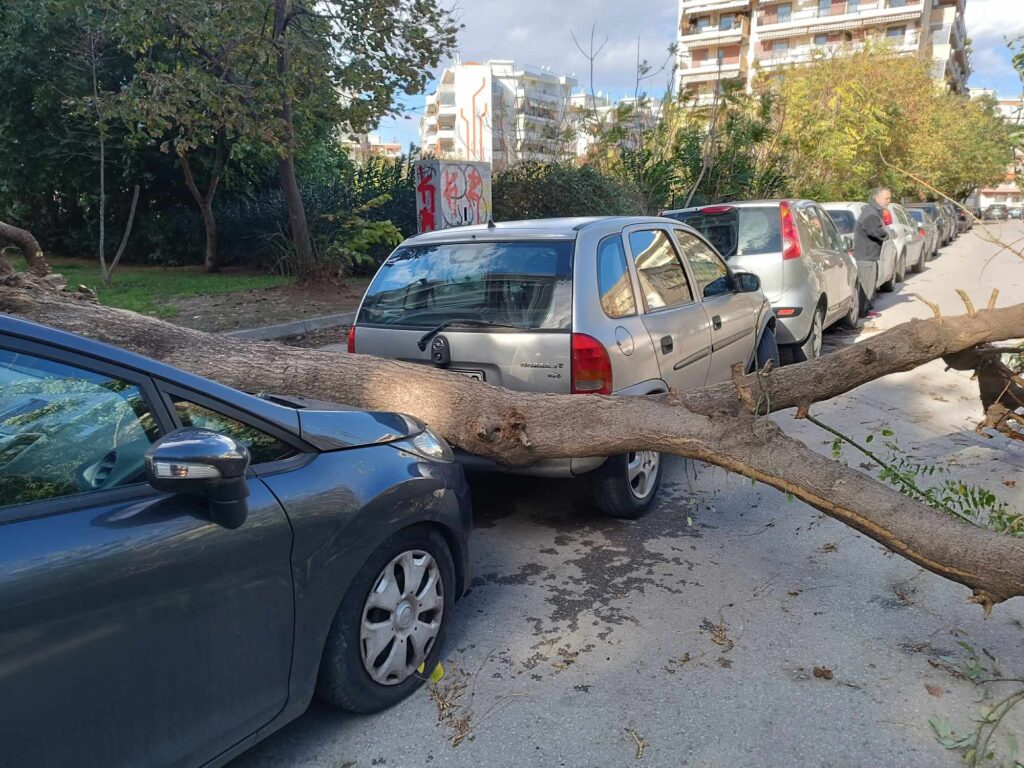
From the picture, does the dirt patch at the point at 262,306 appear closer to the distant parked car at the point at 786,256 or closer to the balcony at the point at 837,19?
the distant parked car at the point at 786,256

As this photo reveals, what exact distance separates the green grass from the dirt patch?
0.39 meters

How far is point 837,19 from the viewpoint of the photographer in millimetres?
69750

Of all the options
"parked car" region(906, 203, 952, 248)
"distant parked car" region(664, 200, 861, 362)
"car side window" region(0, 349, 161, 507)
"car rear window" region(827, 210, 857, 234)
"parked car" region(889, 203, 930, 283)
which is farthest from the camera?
"parked car" region(906, 203, 952, 248)

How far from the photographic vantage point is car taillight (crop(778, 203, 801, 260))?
8.52 metres

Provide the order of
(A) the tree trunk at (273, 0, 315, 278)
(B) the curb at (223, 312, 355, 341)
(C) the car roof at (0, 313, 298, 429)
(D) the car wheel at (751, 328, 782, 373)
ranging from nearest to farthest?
(C) the car roof at (0, 313, 298, 429), (D) the car wheel at (751, 328, 782, 373), (B) the curb at (223, 312, 355, 341), (A) the tree trunk at (273, 0, 315, 278)

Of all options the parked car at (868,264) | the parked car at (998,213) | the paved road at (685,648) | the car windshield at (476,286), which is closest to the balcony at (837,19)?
the parked car at (998,213)

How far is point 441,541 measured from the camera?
323cm

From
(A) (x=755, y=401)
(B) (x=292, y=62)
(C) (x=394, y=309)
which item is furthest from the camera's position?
(B) (x=292, y=62)

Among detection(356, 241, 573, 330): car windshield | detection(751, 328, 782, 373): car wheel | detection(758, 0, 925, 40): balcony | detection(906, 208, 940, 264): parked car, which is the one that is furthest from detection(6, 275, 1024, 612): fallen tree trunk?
detection(758, 0, 925, 40): balcony

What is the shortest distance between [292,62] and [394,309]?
8.53 metres

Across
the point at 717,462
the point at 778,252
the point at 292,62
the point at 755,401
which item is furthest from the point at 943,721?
the point at 292,62

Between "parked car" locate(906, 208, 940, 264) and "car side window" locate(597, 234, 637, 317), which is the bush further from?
"car side window" locate(597, 234, 637, 317)

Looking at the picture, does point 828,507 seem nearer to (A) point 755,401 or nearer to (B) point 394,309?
(A) point 755,401

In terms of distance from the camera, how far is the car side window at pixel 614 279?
14.9 ft
